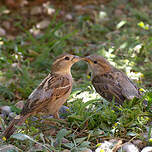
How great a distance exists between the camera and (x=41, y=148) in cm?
440

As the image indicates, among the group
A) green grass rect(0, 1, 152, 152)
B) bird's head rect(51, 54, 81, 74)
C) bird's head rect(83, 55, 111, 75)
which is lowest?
green grass rect(0, 1, 152, 152)

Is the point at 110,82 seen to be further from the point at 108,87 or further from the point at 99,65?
the point at 99,65

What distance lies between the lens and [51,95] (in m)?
5.09

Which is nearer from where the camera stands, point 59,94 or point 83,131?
point 83,131

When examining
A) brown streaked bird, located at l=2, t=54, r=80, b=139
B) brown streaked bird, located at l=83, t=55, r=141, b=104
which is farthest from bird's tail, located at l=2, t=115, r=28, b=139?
brown streaked bird, located at l=83, t=55, r=141, b=104

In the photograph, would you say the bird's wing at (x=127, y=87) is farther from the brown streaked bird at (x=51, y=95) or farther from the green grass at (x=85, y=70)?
the brown streaked bird at (x=51, y=95)

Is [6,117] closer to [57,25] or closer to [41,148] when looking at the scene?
[41,148]

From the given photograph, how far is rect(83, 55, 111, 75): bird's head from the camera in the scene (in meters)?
6.05

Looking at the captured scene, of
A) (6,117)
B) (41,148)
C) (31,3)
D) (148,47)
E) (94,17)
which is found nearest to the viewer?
(41,148)

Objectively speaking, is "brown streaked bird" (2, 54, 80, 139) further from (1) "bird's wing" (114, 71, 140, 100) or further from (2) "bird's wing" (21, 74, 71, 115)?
(1) "bird's wing" (114, 71, 140, 100)

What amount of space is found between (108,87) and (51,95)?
3.34 feet

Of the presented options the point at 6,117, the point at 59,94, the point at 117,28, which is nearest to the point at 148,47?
the point at 117,28

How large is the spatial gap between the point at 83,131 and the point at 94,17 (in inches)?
182

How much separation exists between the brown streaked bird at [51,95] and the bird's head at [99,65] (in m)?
0.61
